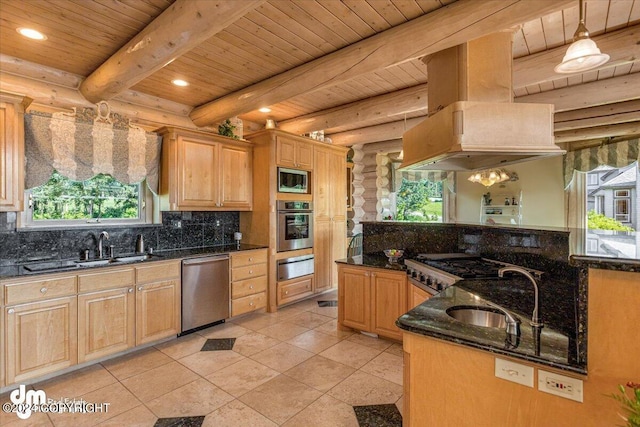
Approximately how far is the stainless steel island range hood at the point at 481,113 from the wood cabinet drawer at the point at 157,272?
261 centimetres

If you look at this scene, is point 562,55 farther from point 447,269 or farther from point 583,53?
A: point 447,269

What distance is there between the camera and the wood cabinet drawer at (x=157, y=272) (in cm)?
297

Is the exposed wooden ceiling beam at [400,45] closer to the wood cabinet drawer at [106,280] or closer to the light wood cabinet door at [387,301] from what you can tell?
the light wood cabinet door at [387,301]

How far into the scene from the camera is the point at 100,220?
3.29 m

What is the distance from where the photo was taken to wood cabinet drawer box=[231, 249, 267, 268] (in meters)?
3.76

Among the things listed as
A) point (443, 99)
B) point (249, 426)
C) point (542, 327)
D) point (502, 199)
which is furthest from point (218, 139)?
point (502, 199)

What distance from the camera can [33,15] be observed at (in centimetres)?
212

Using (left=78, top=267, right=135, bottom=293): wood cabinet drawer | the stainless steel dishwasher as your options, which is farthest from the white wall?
(left=78, top=267, right=135, bottom=293): wood cabinet drawer

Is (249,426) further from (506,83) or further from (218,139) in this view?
(218,139)

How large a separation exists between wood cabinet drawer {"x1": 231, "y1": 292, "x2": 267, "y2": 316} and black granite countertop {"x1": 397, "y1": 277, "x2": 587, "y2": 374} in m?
2.64

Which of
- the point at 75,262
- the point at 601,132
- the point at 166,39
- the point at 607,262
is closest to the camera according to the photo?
the point at 607,262

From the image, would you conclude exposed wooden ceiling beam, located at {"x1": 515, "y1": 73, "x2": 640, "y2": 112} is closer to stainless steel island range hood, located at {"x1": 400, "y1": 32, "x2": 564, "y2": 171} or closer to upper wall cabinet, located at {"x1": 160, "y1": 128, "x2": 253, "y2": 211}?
stainless steel island range hood, located at {"x1": 400, "y1": 32, "x2": 564, "y2": 171}

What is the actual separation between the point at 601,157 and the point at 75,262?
7.24 m

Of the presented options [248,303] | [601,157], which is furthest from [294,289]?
[601,157]
